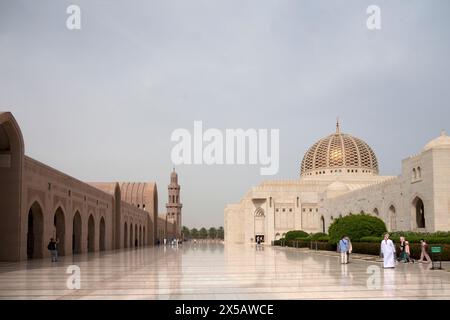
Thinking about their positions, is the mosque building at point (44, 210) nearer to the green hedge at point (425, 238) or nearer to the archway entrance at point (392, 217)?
the green hedge at point (425, 238)

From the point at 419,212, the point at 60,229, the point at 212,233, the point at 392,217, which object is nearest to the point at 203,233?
the point at 212,233

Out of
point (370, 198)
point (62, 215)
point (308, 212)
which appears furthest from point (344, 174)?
point (62, 215)

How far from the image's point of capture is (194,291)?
7941mm

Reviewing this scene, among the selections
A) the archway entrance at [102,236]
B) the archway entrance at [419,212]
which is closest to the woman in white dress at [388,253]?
the archway entrance at [419,212]

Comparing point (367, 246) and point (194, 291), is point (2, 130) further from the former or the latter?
point (367, 246)

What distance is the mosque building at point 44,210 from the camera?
15.0 meters

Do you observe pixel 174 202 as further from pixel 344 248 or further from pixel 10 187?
pixel 344 248

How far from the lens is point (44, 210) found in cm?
1725

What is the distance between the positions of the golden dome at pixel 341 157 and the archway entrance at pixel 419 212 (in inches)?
1211

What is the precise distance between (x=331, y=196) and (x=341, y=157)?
45.5 ft

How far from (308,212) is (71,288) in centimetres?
4752

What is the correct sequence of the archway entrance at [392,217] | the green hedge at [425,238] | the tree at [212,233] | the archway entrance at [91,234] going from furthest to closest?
the tree at [212,233]
the archway entrance at [392,217]
the archway entrance at [91,234]
the green hedge at [425,238]

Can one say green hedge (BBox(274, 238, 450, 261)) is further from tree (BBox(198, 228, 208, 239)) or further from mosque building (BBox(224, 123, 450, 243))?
tree (BBox(198, 228, 208, 239))

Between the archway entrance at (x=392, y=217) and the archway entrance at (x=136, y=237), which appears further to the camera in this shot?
the archway entrance at (x=136, y=237)
